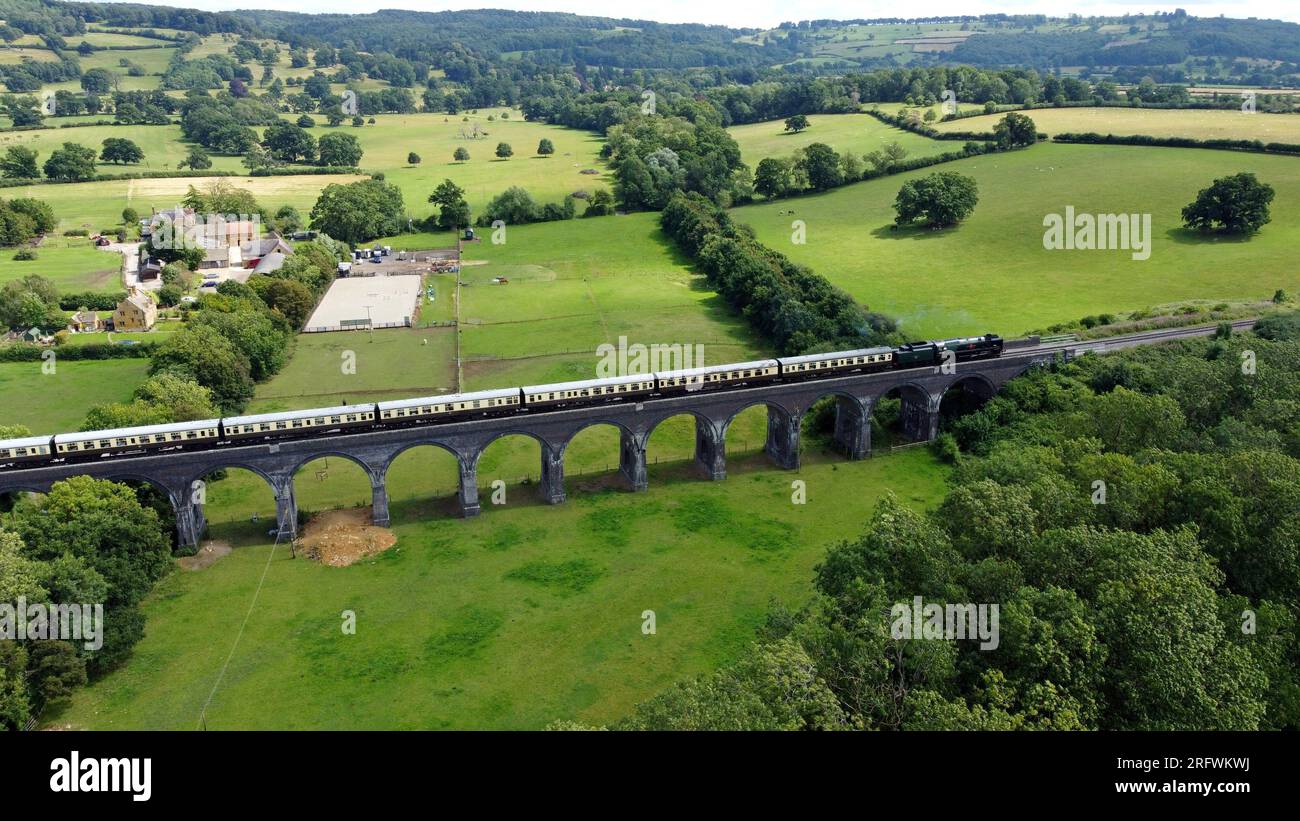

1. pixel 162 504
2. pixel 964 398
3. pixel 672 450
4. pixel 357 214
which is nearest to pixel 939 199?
pixel 964 398

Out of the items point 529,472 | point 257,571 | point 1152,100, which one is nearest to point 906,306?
point 529,472

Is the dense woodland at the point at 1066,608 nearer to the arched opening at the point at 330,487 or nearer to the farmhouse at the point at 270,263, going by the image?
the arched opening at the point at 330,487

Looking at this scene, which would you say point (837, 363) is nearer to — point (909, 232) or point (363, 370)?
point (363, 370)

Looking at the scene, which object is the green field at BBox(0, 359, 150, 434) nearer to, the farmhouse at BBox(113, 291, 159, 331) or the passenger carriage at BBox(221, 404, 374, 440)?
the farmhouse at BBox(113, 291, 159, 331)

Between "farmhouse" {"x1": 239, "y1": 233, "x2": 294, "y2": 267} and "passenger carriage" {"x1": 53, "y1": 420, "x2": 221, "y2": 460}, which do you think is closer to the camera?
"passenger carriage" {"x1": 53, "y1": 420, "x2": 221, "y2": 460}

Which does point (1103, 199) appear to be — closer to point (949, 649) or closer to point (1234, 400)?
point (1234, 400)

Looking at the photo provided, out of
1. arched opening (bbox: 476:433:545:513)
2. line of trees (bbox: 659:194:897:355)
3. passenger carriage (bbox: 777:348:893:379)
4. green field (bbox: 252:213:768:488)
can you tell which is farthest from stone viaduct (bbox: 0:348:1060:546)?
line of trees (bbox: 659:194:897:355)
